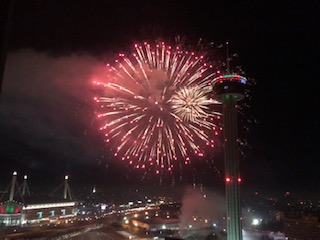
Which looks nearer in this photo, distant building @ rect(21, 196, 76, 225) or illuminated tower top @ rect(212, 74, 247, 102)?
illuminated tower top @ rect(212, 74, 247, 102)

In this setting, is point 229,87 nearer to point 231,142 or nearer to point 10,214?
point 231,142

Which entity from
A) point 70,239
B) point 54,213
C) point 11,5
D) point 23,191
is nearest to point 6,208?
point 54,213

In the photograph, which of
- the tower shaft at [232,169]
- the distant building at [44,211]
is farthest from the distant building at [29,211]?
the tower shaft at [232,169]

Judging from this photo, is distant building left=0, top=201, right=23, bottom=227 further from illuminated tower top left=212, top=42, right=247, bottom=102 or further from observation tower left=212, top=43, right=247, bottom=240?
illuminated tower top left=212, top=42, right=247, bottom=102

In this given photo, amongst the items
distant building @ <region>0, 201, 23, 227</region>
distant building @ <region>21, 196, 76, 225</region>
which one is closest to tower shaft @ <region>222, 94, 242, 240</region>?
distant building @ <region>0, 201, 23, 227</region>

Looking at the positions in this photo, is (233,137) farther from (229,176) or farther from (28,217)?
(28,217)

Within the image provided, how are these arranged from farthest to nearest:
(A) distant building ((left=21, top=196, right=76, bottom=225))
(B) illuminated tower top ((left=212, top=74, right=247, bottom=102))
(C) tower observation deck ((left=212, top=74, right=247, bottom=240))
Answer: (A) distant building ((left=21, top=196, right=76, bottom=225)) < (B) illuminated tower top ((left=212, top=74, right=247, bottom=102)) < (C) tower observation deck ((left=212, top=74, right=247, bottom=240))

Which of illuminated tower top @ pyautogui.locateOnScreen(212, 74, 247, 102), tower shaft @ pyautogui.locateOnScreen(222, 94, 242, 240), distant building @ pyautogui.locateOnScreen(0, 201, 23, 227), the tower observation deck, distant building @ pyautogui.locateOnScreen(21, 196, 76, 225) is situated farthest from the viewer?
distant building @ pyautogui.locateOnScreen(21, 196, 76, 225)

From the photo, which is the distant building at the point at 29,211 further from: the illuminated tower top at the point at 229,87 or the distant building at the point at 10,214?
the illuminated tower top at the point at 229,87
